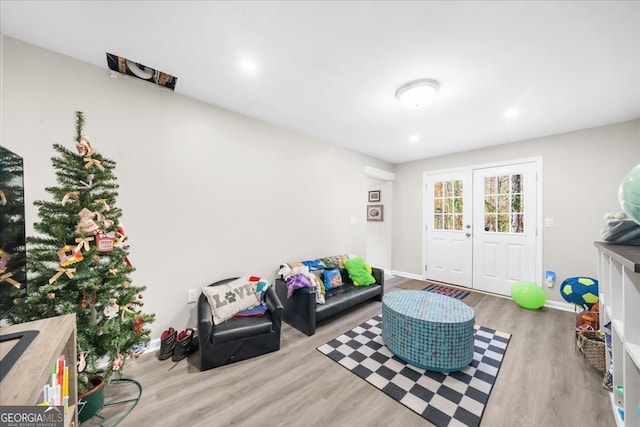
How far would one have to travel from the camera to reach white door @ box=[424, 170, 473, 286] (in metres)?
3.95

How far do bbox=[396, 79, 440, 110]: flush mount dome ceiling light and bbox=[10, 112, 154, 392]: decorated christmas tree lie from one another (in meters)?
2.34

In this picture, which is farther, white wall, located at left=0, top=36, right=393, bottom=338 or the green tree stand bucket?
white wall, located at left=0, top=36, right=393, bottom=338

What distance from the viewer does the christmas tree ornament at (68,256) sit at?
1256mm

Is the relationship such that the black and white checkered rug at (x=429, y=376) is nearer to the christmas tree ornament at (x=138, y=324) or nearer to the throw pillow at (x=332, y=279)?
the throw pillow at (x=332, y=279)

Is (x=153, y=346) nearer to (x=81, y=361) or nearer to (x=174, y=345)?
(x=174, y=345)

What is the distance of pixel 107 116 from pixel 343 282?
305 cm

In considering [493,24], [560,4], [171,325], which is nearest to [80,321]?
[171,325]

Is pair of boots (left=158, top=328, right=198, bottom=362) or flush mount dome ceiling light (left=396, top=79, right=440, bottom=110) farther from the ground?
flush mount dome ceiling light (left=396, top=79, right=440, bottom=110)

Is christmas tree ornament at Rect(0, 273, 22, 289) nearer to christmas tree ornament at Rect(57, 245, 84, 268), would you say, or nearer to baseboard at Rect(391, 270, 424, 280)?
christmas tree ornament at Rect(57, 245, 84, 268)

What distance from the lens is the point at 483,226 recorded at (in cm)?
378

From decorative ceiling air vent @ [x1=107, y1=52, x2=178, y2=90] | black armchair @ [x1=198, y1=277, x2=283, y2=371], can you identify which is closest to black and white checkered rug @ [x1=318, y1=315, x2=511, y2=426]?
black armchair @ [x1=198, y1=277, x2=283, y2=371]

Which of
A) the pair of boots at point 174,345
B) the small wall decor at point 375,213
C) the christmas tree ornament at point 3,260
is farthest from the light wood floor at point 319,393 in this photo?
the small wall decor at point 375,213

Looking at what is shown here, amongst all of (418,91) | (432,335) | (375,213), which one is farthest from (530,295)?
(418,91)

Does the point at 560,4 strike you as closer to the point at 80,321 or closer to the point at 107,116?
the point at 107,116
